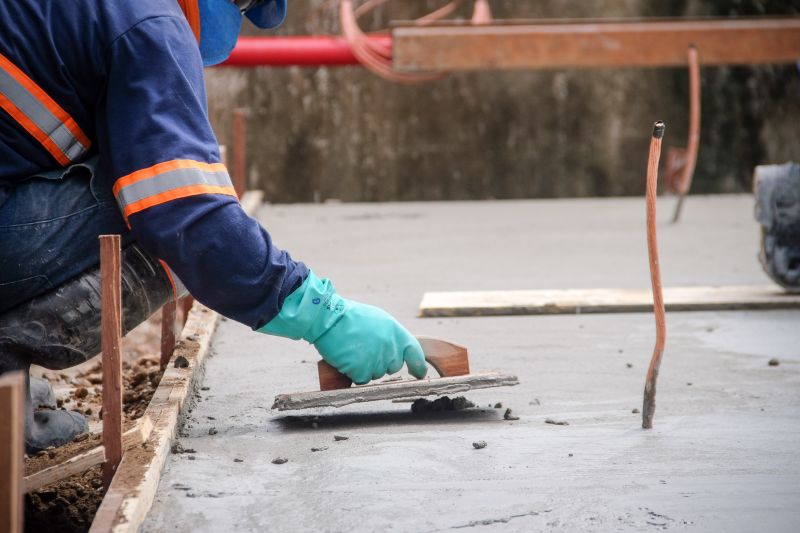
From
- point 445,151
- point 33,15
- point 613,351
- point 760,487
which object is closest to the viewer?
point 760,487

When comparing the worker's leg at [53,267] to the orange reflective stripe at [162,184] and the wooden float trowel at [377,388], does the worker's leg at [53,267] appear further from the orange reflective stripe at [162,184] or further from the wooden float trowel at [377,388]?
the wooden float trowel at [377,388]

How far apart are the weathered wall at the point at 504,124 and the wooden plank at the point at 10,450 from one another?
7.53 m

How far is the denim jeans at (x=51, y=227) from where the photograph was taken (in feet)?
8.00

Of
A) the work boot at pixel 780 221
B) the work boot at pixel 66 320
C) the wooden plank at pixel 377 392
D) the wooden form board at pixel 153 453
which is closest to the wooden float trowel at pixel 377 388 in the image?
the wooden plank at pixel 377 392

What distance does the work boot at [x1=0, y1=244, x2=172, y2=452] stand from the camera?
249 centimetres

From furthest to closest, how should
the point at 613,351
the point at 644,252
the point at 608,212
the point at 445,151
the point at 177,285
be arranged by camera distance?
the point at 445,151, the point at 608,212, the point at 644,252, the point at 613,351, the point at 177,285

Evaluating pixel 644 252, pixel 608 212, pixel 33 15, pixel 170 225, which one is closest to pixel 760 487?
pixel 170 225

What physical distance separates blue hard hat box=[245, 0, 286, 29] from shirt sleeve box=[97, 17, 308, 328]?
1.93 feet

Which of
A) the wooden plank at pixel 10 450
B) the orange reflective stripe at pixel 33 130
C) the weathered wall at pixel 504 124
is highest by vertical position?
the orange reflective stripe at pixel 33 130

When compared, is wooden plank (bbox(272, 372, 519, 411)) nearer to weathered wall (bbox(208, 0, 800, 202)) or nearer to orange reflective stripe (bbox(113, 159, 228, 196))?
orange reflective stripe (bbox(113, 159, 228, 196))

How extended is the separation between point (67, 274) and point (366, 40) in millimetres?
5909

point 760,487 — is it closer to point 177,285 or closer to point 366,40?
point 177,285

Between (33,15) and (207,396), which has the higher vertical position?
(33,15)

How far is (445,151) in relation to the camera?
8.95 metres
